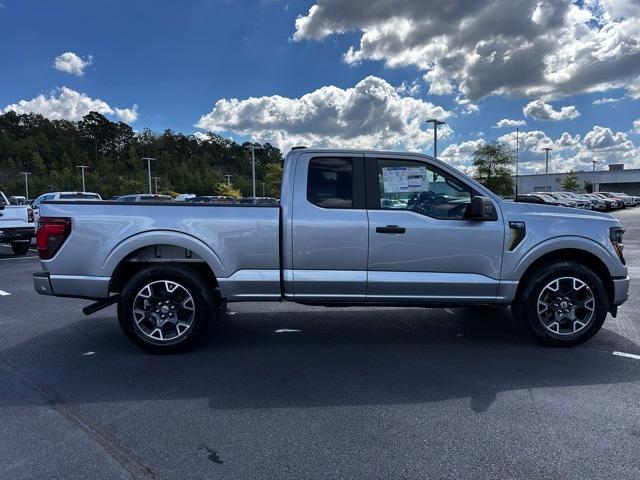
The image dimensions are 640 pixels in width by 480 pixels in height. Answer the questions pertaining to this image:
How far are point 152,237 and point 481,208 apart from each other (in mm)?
3187

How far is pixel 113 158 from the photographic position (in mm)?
114625

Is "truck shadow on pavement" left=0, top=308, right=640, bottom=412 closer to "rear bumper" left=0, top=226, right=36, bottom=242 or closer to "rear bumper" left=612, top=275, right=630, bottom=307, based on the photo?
"rear bumper" left=612, top=275, right=630, bottom=307

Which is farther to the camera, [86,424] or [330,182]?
[330,182]

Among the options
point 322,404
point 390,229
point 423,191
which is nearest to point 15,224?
point 390,229

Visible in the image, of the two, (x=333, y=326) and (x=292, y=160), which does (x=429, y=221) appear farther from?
(x=333, y=326)

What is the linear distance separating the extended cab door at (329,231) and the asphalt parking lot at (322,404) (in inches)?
26.8

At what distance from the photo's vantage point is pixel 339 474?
2602 millimetres

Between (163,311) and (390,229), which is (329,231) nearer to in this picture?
(390,229)

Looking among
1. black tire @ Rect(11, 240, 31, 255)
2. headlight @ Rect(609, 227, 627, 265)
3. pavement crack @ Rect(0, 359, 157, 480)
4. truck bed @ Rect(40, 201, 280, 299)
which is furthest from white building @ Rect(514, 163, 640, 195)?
pavement crack @ Rect(0, 359, 157, 480)

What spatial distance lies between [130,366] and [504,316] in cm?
460

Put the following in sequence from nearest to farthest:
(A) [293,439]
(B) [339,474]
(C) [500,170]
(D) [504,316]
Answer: (B) [339,474] < (A) [293,439] < (D) [504,316] < (C) [500,170]

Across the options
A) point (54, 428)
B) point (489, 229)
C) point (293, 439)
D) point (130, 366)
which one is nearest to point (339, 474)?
point (293, 439)

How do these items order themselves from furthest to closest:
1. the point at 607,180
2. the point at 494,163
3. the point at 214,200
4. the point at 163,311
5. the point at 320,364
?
the point at 607,180 → the point at 494,163 → the point at 214,200 → the point at 163,311 → the point at 320,364

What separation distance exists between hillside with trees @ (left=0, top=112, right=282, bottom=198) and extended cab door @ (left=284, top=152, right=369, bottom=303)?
6516cm
